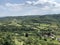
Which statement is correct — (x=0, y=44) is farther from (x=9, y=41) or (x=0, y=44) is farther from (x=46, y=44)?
(x=46, y=44)

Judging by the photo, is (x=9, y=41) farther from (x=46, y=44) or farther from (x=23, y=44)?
(x=46, y=44)

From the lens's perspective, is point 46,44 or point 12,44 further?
point 46,44

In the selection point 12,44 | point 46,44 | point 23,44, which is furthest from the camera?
point 46,44

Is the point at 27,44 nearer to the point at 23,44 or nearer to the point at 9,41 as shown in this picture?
the point at 23,44

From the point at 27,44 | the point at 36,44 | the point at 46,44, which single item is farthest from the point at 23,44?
the point at 46,44

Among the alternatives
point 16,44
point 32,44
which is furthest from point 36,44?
point 16,44

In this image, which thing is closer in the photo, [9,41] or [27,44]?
[9,41]

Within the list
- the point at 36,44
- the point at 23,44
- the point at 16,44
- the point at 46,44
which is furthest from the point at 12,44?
the point at 46,44

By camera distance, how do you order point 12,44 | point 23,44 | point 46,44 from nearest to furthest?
point 12,44 → point 23,44 → point 46,44
